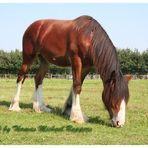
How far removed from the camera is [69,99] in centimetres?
1078

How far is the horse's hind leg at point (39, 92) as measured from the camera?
1142cm

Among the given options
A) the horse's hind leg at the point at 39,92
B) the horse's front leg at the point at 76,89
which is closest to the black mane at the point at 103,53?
the horse's front leg at the point at 76,89

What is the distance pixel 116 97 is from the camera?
28.9 ft

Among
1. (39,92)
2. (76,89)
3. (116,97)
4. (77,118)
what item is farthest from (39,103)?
(116,97)

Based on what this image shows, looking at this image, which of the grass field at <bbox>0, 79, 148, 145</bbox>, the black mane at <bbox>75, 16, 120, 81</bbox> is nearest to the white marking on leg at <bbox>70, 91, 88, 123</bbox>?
the grass field at <bbox>0, 79, 148, 145</bbox>

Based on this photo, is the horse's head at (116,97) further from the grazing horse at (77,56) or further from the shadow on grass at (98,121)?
the shadow on grass at (98,121)

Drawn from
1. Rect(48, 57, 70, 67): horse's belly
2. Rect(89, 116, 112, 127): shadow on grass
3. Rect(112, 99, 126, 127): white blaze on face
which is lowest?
Rect(89, 116, 112, 127): shadow on grass

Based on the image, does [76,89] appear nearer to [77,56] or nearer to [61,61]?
[77,56]

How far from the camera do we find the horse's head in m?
8.76

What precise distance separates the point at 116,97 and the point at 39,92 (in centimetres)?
356

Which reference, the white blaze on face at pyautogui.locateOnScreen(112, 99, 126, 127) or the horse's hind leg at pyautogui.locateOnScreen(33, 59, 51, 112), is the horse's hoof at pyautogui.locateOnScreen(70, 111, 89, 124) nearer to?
the white blaze on face at pyautogui.locateOnScreen(112, 99, 126, 127)

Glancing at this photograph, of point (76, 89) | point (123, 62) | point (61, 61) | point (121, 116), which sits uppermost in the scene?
point (61, 61)

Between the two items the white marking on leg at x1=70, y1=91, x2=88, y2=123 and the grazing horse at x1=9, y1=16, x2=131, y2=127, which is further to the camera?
the white marking on leg at x1=70, y1=91, x2=88, y2=123

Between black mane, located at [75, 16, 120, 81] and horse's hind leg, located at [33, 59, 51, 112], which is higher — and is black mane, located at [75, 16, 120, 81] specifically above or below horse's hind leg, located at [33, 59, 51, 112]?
above
